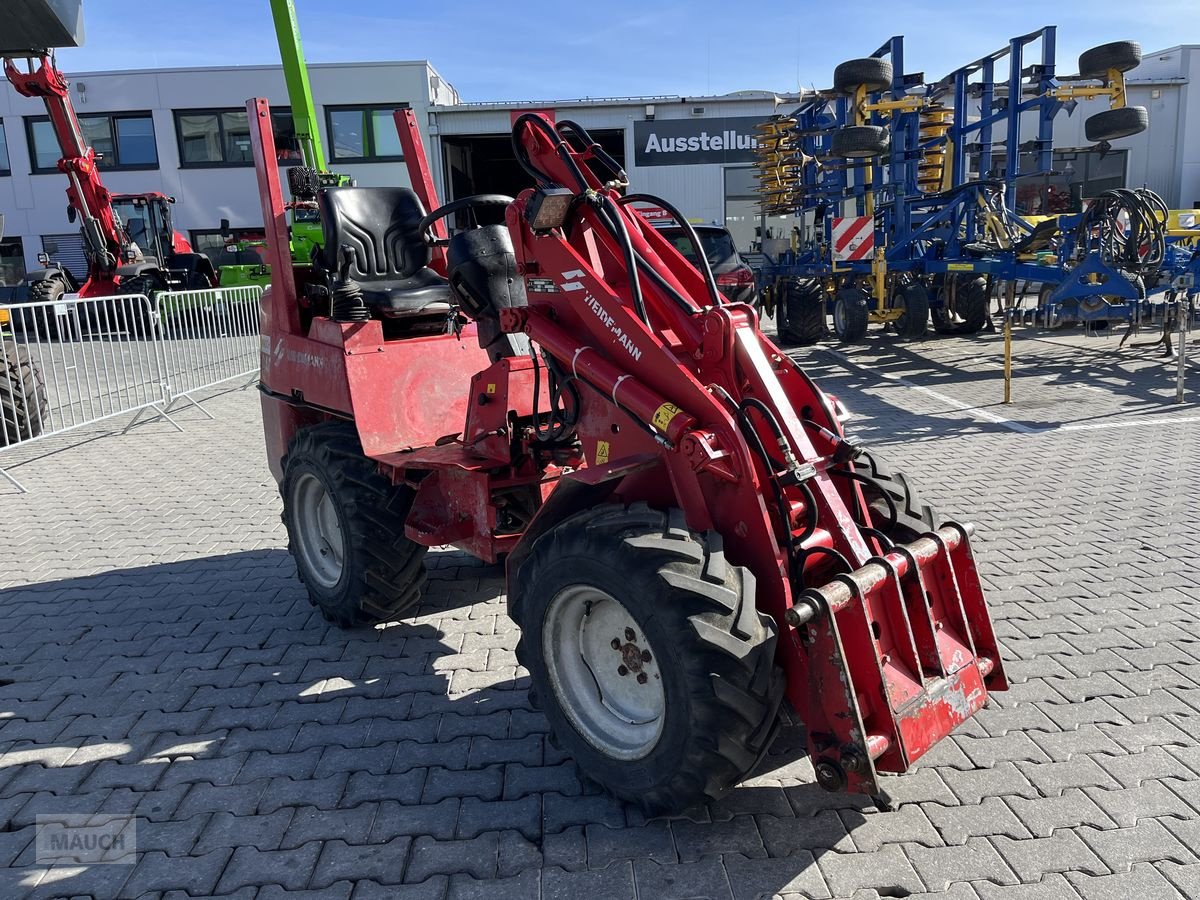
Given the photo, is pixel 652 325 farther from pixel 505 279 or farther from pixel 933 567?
pixel 933 567

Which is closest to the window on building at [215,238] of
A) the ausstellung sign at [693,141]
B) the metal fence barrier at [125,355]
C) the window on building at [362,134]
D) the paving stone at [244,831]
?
the window on building at [362,134]

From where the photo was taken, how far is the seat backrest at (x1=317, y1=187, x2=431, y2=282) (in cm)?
470

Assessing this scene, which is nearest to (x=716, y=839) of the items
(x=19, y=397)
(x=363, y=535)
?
(x=363, y=535)

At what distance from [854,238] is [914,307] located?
156cm

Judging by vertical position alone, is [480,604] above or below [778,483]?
below

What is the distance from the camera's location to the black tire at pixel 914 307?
14.6m

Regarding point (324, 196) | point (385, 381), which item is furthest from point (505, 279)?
point (324, 196)

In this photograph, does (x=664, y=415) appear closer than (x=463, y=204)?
Yes

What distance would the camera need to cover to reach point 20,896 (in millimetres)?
2766

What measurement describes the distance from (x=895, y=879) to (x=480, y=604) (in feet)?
9.11

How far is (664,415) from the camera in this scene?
3037 millimetres

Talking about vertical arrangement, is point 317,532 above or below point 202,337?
below

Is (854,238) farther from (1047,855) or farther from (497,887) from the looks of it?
(497,887)

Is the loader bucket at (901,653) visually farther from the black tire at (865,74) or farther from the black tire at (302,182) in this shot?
the black tire at (865,74)
